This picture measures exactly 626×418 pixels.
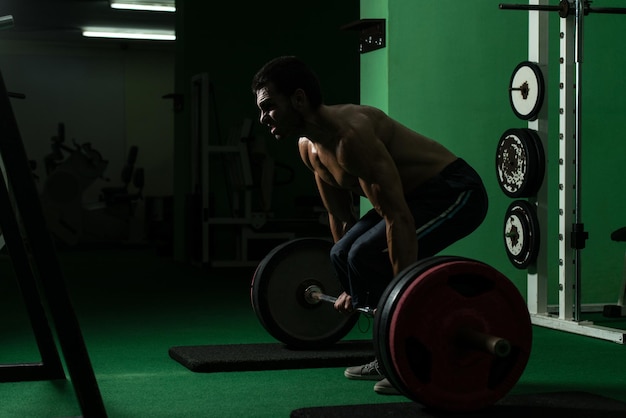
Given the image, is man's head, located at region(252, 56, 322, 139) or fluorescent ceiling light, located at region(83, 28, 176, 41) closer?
man's head, located at region(252, 56, 322, 139)

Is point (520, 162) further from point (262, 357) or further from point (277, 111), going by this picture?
point (277, 111)

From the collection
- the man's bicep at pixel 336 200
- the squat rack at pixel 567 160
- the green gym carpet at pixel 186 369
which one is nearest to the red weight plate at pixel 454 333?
the green gym carpet at pixel 186 369

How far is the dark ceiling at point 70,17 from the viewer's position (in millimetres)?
10383

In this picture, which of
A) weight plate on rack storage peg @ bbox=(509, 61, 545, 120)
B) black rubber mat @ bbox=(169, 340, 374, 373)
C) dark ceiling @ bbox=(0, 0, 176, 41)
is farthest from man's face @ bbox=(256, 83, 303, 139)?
dark ceiling @ bbox=(0, 0, 176, 41)

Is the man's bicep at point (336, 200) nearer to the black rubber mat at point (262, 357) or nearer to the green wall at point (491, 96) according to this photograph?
the black rubber mat at point (262, 357)

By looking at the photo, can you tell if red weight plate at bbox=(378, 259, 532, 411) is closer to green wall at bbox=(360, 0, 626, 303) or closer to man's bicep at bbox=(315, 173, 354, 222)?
man's bicep at bbox=(315, 173, 354, 222)

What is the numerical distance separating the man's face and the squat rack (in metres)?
1.67

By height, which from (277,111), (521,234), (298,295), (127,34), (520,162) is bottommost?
(298,295)

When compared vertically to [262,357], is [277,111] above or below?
above

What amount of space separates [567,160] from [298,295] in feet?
4.79

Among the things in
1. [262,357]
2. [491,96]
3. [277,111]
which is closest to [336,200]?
[277,111]

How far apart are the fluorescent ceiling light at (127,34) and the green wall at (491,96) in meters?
7.61

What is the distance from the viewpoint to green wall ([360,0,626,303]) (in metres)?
4.68

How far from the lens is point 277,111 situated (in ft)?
9.14
